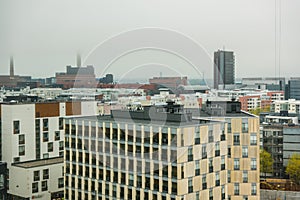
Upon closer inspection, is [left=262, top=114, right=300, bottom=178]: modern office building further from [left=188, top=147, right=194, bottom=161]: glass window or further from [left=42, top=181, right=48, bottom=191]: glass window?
[left=188, top=147, right=194, bottom=161]: glass window

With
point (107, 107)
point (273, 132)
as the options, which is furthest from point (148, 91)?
point (273, 132)

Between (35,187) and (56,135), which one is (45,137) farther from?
(35,187)

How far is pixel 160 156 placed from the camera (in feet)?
12.6

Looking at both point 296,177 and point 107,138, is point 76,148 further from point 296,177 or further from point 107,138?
point 296,177

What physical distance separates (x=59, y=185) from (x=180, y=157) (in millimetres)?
2791

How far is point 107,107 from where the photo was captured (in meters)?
7.96

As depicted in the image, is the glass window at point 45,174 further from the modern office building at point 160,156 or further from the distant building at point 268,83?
the distant building at point 268,83

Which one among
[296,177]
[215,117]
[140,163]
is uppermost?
[215,117]

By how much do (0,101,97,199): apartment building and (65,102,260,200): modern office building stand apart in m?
1.14

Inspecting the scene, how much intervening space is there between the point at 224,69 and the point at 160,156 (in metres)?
15.4

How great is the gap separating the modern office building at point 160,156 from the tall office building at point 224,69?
1101 centimetres

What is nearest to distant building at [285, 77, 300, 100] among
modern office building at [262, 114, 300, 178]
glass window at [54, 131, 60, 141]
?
modern office building at [262, 114, 300, 178]

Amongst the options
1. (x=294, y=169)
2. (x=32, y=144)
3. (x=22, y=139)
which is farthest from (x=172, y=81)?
(x=22, y=139)

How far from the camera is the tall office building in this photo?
1633 centimetres
